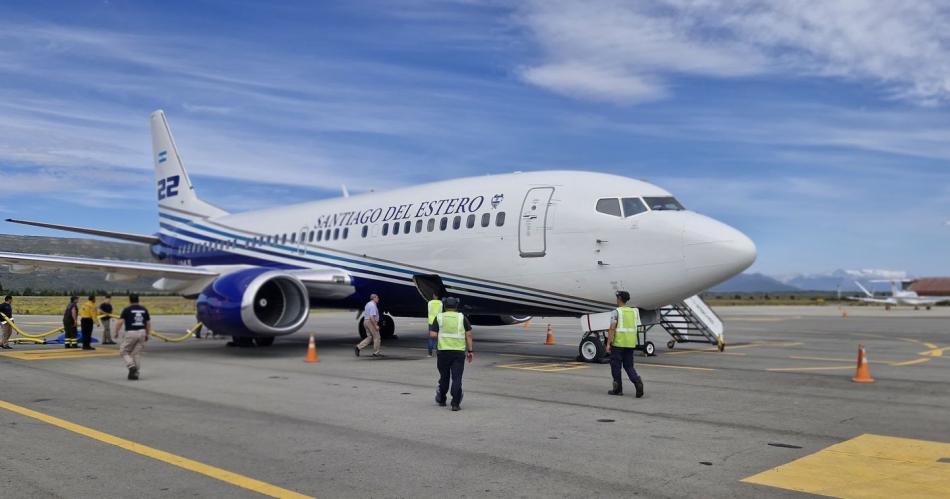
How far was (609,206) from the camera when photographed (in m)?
14.8

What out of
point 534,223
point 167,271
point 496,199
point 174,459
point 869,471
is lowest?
point 174,459

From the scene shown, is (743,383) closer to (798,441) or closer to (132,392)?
(798,441)

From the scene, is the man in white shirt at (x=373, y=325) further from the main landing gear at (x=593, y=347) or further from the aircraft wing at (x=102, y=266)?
the aircraft wing at (x=102, y=266)

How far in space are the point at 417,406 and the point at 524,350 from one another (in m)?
9.65

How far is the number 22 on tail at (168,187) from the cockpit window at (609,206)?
58.5ft

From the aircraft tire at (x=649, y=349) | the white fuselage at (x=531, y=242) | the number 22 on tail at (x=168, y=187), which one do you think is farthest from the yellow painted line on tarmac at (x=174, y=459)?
the number 22 on tail at (x=168, y=187)

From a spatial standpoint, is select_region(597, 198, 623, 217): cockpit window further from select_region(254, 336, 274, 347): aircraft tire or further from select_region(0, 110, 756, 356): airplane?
select_region(254, 336, 274, 347): aircraft tire

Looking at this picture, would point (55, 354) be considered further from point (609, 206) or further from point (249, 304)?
point (609, 206)

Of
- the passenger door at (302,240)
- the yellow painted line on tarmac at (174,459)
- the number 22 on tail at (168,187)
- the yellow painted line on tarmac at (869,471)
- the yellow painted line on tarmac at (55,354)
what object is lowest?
the yellow painted line on tarmac at (55,354)

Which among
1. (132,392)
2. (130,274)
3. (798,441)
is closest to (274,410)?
(132,392)

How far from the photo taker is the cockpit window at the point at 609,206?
1467cm

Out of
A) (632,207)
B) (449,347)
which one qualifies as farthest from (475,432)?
(632,207)

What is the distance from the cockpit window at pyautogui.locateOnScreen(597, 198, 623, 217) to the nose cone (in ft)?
4.73

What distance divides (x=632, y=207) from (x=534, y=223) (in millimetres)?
2136
